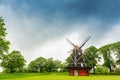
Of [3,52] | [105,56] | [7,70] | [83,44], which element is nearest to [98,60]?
[105,56]

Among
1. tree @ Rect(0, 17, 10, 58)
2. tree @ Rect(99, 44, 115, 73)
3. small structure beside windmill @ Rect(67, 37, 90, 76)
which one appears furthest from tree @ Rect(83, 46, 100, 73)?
tree @ Rect(0, 17, 10, 58)

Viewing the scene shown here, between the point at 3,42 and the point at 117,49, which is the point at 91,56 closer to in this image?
the point at 117,49

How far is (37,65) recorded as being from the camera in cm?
9431

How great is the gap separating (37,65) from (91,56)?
95.9 feet

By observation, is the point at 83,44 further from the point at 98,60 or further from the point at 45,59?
the point at 45,59

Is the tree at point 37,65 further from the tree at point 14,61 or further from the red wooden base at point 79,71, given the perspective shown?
the red wooden base at point 79,71

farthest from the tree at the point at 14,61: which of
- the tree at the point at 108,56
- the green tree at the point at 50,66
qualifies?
the tree at the point at 108,56

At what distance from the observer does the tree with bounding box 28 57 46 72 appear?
91.5m

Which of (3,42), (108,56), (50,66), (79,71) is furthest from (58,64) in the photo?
(3,42)

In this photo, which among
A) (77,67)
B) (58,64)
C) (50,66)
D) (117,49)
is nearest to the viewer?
(77,67)

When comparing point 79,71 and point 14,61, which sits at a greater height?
point 14,61

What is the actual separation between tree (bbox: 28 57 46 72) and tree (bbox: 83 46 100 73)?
78.7 ft

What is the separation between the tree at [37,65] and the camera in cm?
9151

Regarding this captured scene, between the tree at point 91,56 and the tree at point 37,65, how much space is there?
24002mm
